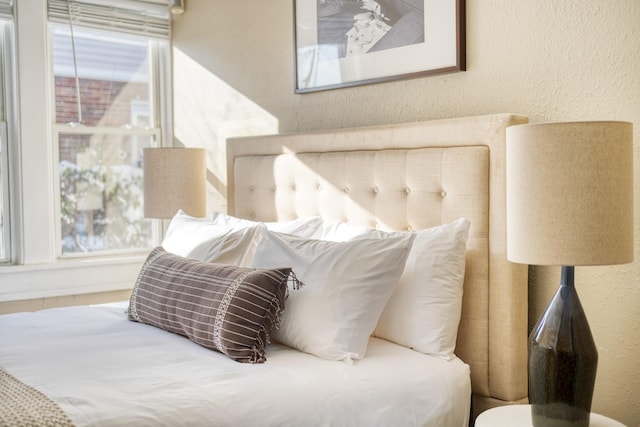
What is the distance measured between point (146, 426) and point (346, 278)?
2.76 ft

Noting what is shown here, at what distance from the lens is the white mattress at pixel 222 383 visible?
187 centimetres

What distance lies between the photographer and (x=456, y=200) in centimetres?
250

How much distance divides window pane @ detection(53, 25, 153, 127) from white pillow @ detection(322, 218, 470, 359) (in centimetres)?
250

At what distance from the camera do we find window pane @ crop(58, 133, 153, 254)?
4.11 m

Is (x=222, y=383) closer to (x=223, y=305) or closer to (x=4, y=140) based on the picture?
(x=223, y=305)

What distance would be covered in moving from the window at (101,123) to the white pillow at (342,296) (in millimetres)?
2152

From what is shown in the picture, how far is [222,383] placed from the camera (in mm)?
2006

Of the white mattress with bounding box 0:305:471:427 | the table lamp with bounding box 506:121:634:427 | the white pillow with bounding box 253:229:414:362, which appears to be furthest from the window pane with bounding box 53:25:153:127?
the table lamp with bounding box 506:121:634:427

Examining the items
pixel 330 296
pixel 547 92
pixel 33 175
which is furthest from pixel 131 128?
pixel 547 92

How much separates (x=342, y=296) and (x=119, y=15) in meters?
2.70

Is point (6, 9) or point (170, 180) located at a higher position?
point (6, 9)

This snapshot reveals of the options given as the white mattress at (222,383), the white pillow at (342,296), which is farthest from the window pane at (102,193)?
the white pillow at (342,296)

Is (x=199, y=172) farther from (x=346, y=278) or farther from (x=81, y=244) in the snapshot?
(x=346, y=278)

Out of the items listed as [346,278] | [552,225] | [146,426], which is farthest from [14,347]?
[552,225]
